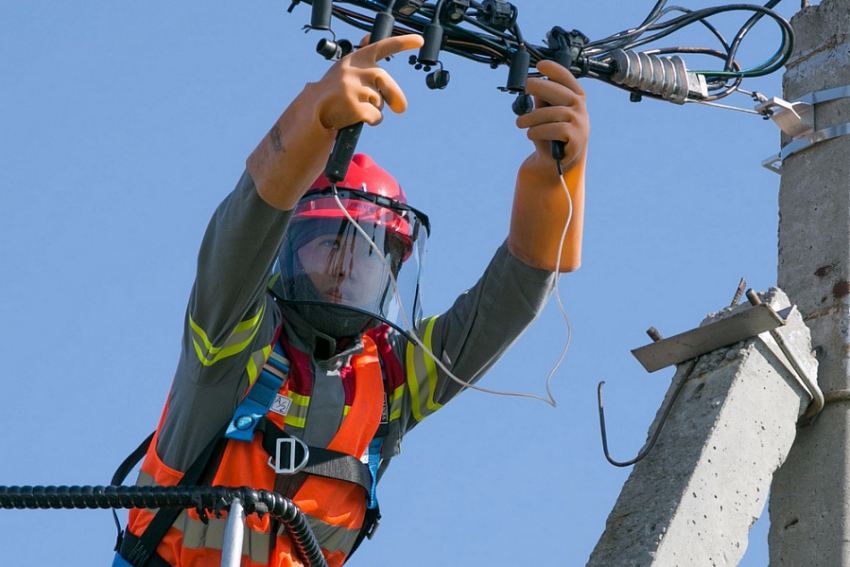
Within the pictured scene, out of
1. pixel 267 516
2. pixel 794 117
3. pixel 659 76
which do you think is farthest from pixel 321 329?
pixel 794 117

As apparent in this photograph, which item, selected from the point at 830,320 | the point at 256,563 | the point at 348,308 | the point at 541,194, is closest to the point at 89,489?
the point at 256,563

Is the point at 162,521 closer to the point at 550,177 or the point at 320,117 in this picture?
the point at 320,117

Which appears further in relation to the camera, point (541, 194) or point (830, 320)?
point (830, 320)

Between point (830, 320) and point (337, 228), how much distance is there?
71.3 inches

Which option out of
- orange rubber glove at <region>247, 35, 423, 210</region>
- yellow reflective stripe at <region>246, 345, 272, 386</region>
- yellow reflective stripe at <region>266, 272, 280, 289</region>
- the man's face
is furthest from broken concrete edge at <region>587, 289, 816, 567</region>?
orange rubber glove at <region>247, 35, 423, 210</region>

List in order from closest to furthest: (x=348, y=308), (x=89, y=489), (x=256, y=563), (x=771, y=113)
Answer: (x=89, y=489)
(x=256, y=563)
(x=348, y=308)
(x=771, y=113)

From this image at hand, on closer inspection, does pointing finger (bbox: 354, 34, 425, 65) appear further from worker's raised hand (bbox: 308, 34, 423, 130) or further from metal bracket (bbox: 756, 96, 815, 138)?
metal bracket (bbox: 756, 96, 815, 138)

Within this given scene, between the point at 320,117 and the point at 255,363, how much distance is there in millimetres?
1036

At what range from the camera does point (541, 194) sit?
19.5 feet

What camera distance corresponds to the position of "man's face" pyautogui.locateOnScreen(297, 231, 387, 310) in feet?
20.3

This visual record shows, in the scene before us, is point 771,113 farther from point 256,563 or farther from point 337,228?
point 256,563

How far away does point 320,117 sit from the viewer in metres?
A: 5.19

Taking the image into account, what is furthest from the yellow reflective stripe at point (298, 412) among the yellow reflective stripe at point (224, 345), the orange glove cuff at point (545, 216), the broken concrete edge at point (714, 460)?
the broken concrete edge at point (714, 460)

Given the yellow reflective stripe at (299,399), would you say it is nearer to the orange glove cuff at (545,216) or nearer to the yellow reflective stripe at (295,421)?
the yellow reflective stripe at (295,421)
